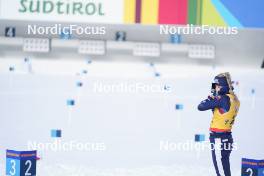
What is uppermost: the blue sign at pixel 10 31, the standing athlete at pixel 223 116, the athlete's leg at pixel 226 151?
the blue sign at pixel 10 31

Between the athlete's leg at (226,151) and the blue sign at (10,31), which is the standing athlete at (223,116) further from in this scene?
the blue sign at (10,31)

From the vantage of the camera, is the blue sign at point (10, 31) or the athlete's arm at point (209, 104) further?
the blue sign at point (10, 31)

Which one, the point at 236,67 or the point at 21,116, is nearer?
the point at 21,116

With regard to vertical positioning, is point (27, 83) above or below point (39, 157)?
above

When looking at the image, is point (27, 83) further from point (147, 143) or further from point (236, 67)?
point (236, 67)

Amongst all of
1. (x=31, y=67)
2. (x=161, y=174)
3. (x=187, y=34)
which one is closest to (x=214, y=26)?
(x=187, y=34)

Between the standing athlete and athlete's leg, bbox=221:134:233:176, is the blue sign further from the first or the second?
athlete's leg, bbox=221:134:233:176

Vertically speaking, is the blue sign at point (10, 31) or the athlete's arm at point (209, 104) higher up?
the blue sign at point (10, 31)

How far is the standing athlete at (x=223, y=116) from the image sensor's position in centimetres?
262

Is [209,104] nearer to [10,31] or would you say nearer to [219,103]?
[219,103]

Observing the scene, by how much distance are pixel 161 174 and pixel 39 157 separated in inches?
26.9

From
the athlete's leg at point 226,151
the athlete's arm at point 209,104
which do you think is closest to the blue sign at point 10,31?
the athlete's arm at point 209,104

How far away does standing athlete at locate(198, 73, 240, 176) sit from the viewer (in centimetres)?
262

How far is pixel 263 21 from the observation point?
3006 millimetres
